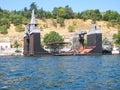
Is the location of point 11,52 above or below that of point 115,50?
below

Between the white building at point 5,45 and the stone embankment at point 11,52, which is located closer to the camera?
the stone embankment at point 11,52

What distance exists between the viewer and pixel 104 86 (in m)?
31.8

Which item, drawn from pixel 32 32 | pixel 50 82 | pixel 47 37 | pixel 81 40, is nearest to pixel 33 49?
pixel 32 32

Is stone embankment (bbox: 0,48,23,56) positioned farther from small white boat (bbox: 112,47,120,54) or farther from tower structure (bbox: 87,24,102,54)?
small white boat (bbox: 112,47,120,54)

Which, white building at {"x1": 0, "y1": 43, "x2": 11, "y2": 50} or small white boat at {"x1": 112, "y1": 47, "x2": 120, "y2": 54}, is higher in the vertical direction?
white building at {"x1": 0, "y1": 43, "x2": 11, "y2": 50}

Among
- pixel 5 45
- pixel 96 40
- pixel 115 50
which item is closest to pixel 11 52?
pixel 5 45

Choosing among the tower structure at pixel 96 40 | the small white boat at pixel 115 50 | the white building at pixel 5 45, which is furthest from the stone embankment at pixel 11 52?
the small white boat at pixel 115 50

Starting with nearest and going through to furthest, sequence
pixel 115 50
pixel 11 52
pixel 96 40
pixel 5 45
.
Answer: pixel 96 40, pixel 11 52, pixel 115 50, pixel 5 45

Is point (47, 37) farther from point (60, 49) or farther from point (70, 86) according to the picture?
point (70, 86)

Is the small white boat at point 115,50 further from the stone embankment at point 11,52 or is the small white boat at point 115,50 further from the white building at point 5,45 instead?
the white building at point 5,45

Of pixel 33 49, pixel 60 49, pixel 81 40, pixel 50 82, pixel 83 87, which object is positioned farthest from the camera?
pixel 60 49

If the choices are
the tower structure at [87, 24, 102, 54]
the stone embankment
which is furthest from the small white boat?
the stone embankment

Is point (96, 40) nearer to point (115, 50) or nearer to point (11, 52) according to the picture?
point (115, 50)

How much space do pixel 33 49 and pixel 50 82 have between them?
109751 mm
